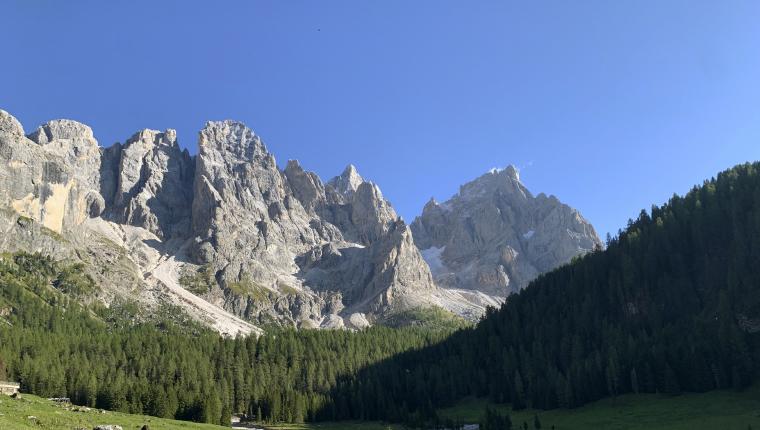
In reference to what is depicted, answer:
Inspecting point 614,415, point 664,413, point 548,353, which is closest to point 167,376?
point 548,353

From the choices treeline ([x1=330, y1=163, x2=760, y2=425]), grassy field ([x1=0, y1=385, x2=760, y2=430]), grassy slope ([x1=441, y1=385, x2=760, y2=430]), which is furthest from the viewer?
treeline ([x1=330, y1=163, x2=760, y2=425])

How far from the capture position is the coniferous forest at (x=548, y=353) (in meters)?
114

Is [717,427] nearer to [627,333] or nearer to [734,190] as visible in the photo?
[627,333]

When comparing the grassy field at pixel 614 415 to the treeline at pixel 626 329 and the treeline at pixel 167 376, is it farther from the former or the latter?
the treeline at pixel 167 376

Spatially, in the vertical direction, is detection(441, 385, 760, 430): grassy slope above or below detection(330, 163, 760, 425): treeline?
below

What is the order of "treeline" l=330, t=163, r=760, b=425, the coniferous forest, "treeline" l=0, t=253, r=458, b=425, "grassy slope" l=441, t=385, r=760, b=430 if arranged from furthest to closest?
1. "treeline" l=330, t=163, r=760, b=425
2. the coniferous forest
3. "treeline" l=0, t=253, r=458, b=425
4. "grassy slope" l=441, t=385, r=760, b=430

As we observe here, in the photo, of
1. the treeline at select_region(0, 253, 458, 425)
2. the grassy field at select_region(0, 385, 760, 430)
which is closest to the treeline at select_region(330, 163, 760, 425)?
the grassy field at select_region(0, 385, 760, 430)

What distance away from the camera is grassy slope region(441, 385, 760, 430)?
81.4m

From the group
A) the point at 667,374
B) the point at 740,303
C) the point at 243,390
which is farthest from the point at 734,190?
the point at 243,390

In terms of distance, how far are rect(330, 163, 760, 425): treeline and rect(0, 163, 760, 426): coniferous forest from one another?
1.21 feet

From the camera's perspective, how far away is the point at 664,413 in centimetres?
9419

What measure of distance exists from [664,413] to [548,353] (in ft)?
202

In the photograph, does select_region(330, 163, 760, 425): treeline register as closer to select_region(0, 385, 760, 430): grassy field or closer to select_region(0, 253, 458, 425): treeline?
select_region(0, 385, 760, 430): grassy field

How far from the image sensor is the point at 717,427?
3007 inches
